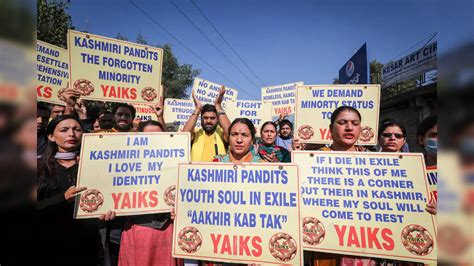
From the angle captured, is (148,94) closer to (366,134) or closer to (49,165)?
(49,165)

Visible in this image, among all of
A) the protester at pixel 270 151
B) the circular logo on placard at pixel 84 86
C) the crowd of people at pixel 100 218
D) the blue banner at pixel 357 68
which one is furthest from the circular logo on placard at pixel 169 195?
the blue banner at pixel 357 68

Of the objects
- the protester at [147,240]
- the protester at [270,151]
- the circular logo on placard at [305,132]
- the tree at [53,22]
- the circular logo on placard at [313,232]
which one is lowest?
the protester at [147,240]

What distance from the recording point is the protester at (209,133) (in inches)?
149

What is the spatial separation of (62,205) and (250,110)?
392 centimetres

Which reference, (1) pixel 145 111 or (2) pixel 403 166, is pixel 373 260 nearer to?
(2) pixel 403 166

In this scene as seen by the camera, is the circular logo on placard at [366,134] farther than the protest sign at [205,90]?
No

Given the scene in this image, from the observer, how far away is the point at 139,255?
8.34ft

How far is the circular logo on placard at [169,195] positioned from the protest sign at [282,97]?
15.7 ft

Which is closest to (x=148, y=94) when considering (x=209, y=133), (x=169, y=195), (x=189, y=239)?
(x=209, y=133)

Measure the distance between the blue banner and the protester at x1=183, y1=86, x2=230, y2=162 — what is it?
542 cm

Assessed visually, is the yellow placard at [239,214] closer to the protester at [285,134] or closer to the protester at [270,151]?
the protester at [270,151]

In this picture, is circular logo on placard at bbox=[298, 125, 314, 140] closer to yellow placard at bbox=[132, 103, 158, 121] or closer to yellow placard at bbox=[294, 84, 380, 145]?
yellow placard at bbox=[294, 84, 380, 145]

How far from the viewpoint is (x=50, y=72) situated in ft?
13.4

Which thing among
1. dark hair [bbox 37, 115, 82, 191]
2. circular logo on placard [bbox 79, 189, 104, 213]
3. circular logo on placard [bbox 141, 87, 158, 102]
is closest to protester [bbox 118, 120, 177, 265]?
circular logo on placard [bbox 79, 189, 104, 213]
